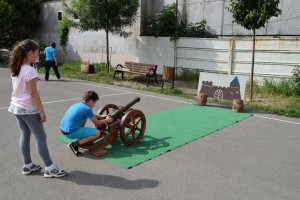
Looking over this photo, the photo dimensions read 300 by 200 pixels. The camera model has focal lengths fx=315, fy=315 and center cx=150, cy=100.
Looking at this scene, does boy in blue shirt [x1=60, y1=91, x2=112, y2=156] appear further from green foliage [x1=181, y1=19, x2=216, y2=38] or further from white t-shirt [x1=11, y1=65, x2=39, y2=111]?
green foliage [x1=181, y1=19, x2=216, y2=38]

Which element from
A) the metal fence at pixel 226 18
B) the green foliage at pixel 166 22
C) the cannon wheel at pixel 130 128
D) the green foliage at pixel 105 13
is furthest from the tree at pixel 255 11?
the green foliage at pixel 105 13

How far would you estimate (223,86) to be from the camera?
9195mm

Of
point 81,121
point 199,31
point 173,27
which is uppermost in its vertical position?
point 173,27

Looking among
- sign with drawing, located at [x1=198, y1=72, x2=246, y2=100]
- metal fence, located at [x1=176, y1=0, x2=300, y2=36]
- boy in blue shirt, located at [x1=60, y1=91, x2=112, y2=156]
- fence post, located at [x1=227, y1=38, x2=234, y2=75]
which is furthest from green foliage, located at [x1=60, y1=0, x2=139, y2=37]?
boy in blue shirt, located at [x1=60, y1=91, x2=112, y2=156]

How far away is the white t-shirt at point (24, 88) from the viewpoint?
382 cm

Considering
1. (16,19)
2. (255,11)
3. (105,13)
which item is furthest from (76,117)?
(16,19)

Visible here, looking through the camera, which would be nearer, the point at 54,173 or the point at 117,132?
the point at 54,173

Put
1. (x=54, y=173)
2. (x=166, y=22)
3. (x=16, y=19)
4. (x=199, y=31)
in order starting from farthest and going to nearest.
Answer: (x=16, y=19) → (x=166, y=22) → (x=199, y=31) → (x=54, y=173)

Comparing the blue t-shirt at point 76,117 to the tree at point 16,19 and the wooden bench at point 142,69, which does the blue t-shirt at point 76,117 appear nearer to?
the wooden bench at point 142,69

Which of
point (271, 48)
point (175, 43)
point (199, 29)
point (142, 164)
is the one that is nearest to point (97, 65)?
point (175, 43)

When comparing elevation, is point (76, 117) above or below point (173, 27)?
below

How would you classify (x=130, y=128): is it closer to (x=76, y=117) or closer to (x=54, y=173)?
(x=76, y=117)

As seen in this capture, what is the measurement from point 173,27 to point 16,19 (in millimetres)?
10744

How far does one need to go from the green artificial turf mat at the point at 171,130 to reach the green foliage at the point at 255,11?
110 inches
